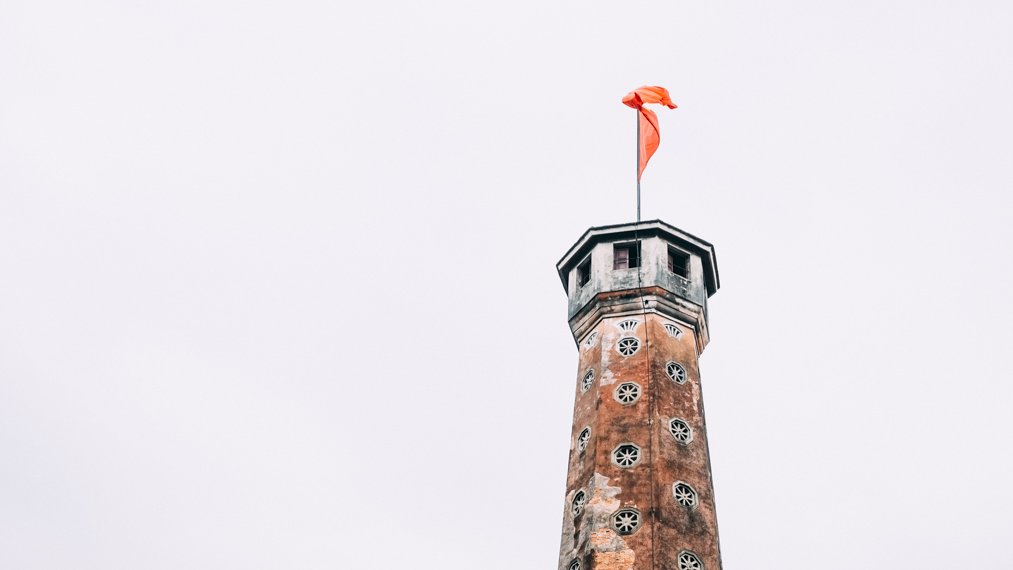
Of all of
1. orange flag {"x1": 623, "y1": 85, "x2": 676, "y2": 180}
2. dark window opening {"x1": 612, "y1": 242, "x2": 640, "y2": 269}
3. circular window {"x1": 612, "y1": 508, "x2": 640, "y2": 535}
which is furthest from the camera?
orange flag {"x1": 623, "y1": 85, "x2": 676, "y2": 180}

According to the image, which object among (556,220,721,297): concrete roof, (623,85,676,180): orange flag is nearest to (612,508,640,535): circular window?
(556,220,721,297): concrete roof

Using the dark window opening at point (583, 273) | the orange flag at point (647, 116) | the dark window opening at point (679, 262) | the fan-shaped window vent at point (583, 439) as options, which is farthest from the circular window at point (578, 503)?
the orange flag at point (647, 116)

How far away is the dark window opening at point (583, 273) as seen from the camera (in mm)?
34781

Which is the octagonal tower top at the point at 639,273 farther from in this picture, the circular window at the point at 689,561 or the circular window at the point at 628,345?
the circular window at the point at 689,561

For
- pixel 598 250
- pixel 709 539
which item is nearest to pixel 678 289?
pixel 598 250

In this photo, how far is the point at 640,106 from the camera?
1491 inches

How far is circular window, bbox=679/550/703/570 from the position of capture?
26.9m

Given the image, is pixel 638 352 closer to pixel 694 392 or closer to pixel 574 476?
pixel 694 392

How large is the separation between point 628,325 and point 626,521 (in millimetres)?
6662

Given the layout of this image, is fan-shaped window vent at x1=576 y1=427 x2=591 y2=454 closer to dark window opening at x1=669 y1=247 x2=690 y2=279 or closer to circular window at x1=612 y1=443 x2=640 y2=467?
circular window at x1=612 y1=443 x2=640 y2=467

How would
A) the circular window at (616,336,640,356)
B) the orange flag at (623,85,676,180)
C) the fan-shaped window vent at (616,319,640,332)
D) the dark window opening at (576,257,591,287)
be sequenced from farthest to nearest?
the orange flag at (623,85,676,180) < the dark window opening at (576,257,591,287) < the fan-shaped window vent at (616,319,640,332) < the circular window at (616,336,640,356)

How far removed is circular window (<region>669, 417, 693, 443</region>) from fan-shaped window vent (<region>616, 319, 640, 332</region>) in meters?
3.33

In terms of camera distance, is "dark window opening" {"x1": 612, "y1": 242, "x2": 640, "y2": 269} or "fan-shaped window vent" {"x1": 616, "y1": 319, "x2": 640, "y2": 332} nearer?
"fan-shaped window vent" {"x1": 616, "y1": 319, "x2": 640, "y2": 332}

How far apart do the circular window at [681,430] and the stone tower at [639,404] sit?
37 millimetres
